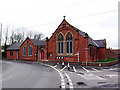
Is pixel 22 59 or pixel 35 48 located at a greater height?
pixel 35 48

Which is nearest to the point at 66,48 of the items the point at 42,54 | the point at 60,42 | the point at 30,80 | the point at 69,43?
the point at 69,43

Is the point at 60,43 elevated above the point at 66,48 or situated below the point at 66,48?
above

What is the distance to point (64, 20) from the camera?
26.5 meters

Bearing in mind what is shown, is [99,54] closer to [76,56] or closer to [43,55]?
[76,56]

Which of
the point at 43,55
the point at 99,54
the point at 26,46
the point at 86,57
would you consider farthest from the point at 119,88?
the point at 26,46

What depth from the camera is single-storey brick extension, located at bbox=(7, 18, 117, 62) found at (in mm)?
24047

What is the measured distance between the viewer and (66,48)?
2614cm

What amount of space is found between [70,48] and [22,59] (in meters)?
16.6

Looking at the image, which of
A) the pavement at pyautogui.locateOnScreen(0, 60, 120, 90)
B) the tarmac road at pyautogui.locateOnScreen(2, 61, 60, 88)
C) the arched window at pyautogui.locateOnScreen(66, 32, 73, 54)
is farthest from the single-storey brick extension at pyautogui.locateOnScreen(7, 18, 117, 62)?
the tarmac road at pyautogui.locateOnScreen(2, 61, 60, 88)

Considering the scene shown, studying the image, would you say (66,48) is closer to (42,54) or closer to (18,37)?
(42,54)

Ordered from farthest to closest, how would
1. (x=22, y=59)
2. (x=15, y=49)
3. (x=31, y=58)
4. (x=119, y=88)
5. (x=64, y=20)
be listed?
(x=15, y=49)
(x=22, y=59)
(x=31, y=58)
(x=64, y=20)
(x=119, y=88)

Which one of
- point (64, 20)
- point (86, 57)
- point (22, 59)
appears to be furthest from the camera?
point (22, 59)

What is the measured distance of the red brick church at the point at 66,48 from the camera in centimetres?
2405

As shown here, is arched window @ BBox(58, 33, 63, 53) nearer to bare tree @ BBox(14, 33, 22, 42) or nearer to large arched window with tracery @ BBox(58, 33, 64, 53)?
large arched window with tracery @ BBox(58, 33, 64, 53)
